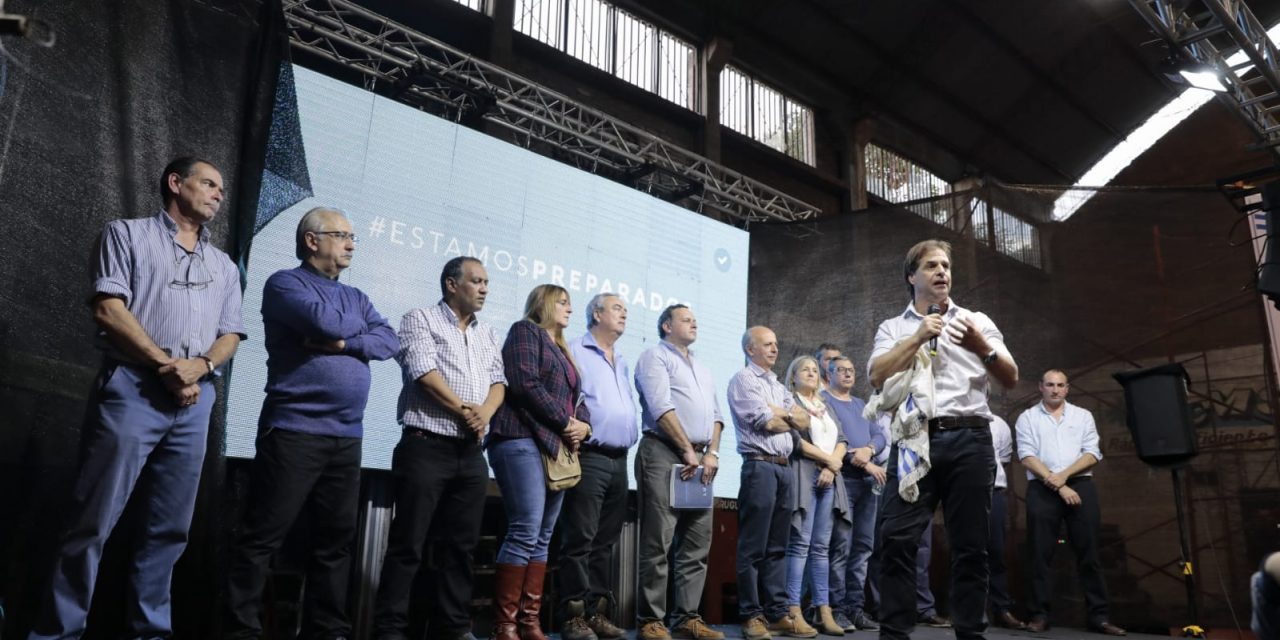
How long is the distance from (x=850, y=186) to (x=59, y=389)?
8.81m

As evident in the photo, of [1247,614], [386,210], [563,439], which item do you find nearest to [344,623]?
[563,439]

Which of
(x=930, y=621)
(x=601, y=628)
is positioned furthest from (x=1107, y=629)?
(x=601, y=628)

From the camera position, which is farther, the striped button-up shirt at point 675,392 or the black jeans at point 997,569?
the black jeans at point 997,569

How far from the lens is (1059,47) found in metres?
10.1

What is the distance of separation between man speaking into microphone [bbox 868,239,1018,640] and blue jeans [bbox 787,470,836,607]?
5.25 feet

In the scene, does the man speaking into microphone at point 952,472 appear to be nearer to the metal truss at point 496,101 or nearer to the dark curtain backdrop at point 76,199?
the dark curtain backdrop at point 76,199

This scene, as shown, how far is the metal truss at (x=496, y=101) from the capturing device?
5.14 meters

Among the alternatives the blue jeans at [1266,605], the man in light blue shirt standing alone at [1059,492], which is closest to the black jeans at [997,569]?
the man in light blue shirt standing alone at [1059,492]

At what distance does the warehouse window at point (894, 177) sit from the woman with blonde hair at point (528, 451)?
793 centimetres

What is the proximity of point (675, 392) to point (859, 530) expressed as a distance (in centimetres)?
156

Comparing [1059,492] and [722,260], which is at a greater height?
[722,260]

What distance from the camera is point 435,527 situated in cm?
313

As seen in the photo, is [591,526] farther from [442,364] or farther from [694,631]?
[442,364]

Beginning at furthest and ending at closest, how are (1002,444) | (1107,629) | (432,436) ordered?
1. (1002,444)
2. (1107,629)
3. (432,436)
